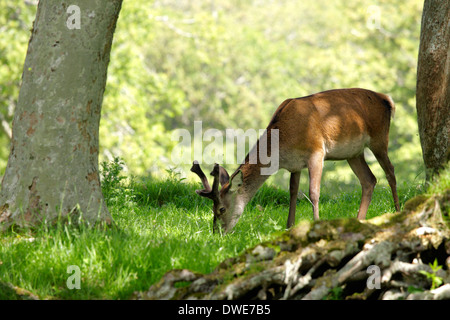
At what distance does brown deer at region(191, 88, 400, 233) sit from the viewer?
743 centimetres

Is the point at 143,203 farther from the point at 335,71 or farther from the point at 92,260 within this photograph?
the point at 335,71

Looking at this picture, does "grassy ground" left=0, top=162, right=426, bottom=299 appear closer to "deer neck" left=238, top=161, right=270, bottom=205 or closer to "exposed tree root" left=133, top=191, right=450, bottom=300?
"exposed tree root" left=133, top=191, right=450, bottom=300

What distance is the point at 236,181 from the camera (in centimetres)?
760

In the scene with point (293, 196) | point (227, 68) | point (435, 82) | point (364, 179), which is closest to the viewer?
point (435, 82)

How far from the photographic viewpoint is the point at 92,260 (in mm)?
4562

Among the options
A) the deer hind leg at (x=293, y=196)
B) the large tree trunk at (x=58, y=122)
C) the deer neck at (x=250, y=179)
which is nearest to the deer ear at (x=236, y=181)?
the deer neck at (x=250, y=179)

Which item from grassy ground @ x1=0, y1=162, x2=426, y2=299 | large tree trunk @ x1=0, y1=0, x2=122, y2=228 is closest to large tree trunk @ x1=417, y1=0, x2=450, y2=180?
grassy ground @ x1=0, y1=162, x2=426, y2=299

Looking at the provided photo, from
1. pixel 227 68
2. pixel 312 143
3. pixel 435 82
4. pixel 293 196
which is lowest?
pixel 293 196

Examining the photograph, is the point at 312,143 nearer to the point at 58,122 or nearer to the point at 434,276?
the point at 58,122

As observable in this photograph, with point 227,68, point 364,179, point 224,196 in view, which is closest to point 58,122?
point 224,196

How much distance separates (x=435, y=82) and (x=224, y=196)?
3.00m
